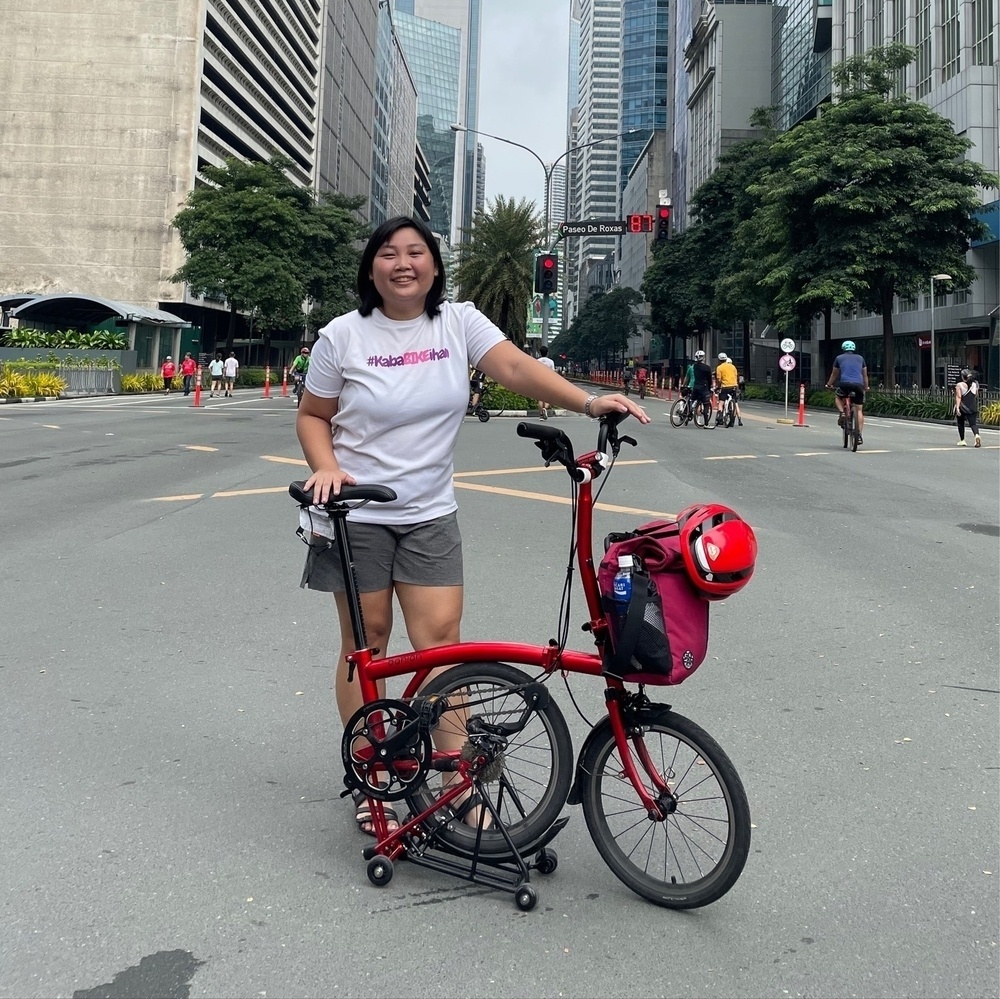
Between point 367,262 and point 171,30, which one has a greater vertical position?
point 171,30

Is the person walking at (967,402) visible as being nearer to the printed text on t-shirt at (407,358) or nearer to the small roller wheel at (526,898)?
the printed text on t-shirt at (407,358)

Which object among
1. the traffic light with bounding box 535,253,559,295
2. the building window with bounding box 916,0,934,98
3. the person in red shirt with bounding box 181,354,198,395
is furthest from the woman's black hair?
the building window with bounding box 916,0,934,98

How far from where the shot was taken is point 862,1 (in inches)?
2226

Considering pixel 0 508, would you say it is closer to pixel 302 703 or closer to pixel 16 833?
pixel 302 703

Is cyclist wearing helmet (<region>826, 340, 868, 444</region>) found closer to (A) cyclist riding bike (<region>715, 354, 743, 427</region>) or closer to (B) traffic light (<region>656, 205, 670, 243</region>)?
(A) cyclist riding bike (<region>715, 354, 743, 427</region>)

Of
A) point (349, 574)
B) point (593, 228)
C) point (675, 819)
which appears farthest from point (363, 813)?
point (593, 228)

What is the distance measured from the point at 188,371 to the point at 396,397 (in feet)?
139

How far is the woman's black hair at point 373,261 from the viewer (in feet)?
10.0

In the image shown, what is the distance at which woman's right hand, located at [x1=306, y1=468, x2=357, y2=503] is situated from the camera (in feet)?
9.43

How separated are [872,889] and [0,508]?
898 centimetres

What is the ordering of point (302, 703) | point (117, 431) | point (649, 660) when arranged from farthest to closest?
point (117, 431) → point (302, 703) → point (649, 660)

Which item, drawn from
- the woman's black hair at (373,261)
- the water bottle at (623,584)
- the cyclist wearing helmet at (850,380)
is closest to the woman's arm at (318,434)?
the woman's black hair at (373,261)

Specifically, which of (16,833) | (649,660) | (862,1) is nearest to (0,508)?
(16,833)

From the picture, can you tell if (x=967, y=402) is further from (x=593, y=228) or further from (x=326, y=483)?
(x=326, y=483)
